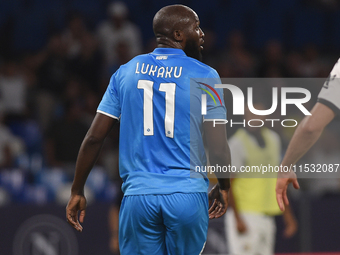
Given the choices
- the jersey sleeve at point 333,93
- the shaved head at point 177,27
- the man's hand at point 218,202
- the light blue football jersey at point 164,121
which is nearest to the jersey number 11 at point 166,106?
the light blue football jersey at point 164,121

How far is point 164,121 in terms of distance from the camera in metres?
3.15

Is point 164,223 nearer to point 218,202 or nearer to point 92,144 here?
point 218,202

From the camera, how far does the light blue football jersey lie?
10.3 feet

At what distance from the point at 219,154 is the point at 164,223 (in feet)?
1.79

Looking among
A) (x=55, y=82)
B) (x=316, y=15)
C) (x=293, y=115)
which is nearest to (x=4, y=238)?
(x=55, y=82)

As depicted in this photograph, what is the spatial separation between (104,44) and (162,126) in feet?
22.5

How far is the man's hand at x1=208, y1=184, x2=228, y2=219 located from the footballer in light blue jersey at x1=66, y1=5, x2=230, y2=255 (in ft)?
0.71

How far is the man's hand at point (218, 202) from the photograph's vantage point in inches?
134

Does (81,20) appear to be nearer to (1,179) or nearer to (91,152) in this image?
(1,179)

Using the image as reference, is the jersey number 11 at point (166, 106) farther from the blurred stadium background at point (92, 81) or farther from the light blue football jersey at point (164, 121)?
the blurred stadium background at point (92, 81)

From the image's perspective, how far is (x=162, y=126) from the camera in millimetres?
3158

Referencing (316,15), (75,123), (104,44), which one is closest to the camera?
(75,123)

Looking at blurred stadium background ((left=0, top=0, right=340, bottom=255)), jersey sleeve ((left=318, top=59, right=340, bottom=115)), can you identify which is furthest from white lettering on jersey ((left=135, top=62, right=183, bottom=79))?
blurred stadium background ((left=0, top=0, right=340, bottom=255))

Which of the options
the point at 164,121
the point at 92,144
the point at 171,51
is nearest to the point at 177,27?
the point at 171,51
